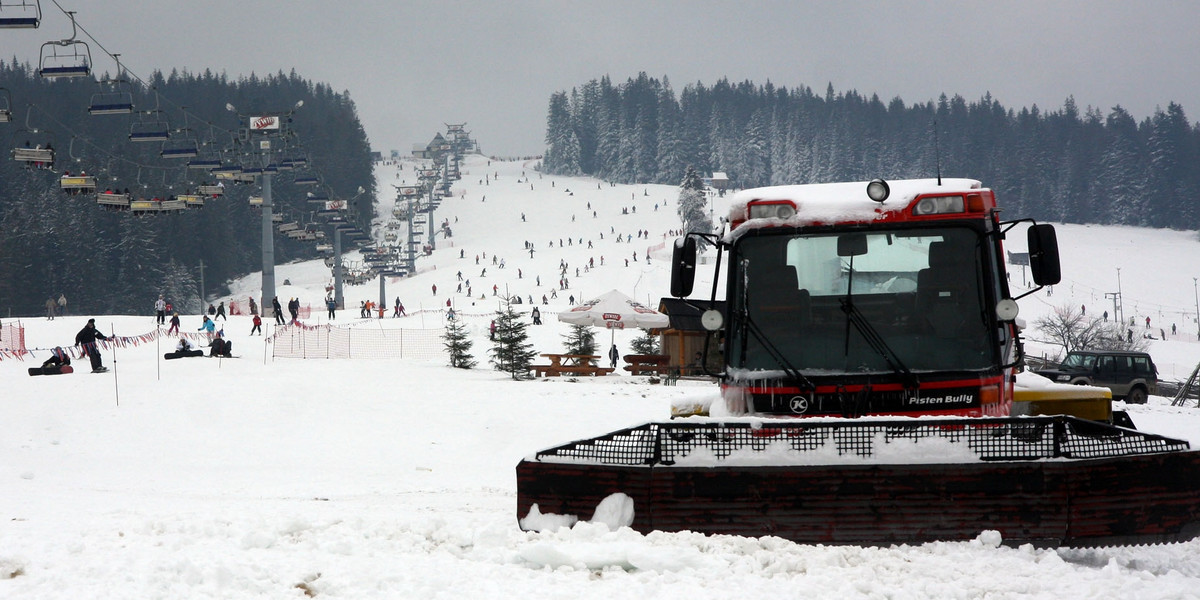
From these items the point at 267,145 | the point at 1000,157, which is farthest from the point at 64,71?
the point at 1000,157

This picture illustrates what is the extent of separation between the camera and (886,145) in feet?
617

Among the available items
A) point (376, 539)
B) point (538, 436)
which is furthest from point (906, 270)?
point (538, 436)

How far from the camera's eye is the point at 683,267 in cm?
733

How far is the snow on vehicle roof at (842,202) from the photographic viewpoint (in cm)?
741

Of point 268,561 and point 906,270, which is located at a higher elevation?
point 906,270

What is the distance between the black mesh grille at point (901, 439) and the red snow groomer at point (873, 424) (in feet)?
0.03

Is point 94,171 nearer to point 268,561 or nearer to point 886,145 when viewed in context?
point 268,561

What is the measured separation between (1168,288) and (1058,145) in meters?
87.3

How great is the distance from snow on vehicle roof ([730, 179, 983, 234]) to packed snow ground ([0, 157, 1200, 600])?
2.31 meters

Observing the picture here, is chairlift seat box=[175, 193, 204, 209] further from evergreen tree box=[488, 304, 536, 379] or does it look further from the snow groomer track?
the snow groomer track

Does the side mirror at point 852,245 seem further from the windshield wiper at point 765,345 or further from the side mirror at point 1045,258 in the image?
the side mirror at point 1045,258

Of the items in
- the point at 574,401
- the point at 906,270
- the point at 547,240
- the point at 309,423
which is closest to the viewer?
the point at 906,270

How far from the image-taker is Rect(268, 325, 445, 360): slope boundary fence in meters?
40.2

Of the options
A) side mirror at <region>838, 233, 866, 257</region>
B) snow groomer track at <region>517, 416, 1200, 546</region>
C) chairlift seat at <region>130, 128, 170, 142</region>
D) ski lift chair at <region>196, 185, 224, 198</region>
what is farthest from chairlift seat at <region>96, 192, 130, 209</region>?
snow groomer track at <region>517, 416, 1200, 546</region>
